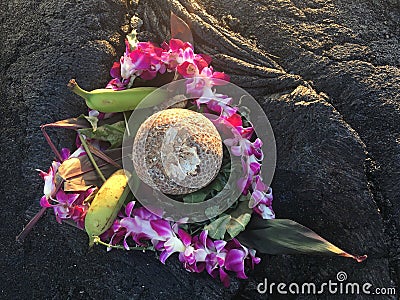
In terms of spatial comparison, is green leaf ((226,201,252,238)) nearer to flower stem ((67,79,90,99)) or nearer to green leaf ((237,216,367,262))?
green leaf ((237,216,367,262))

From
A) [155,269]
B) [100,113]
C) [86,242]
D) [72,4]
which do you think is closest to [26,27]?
[72,4]

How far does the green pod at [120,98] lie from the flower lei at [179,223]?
0.10ft

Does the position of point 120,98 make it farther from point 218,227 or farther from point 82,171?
point 218,227

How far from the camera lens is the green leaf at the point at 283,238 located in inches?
34.9

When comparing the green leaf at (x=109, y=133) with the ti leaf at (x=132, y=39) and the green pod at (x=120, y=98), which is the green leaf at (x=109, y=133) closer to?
the green pod at (x=120, y=98)

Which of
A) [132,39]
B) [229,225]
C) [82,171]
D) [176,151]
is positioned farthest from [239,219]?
[132,39]

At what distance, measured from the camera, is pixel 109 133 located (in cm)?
96

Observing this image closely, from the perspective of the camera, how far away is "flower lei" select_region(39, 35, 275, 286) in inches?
35.4

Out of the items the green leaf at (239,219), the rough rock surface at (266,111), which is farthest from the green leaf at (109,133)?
the green leaf at (239,219)

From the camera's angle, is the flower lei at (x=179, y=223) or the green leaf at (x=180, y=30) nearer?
the flower lei at (x=179, y=223)

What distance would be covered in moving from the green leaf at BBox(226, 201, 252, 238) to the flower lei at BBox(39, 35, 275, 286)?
15mm

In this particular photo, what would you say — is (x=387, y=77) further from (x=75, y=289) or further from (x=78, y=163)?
(x=75, y=289)

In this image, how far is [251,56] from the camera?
3.46 ft

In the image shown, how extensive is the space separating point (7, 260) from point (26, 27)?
1.56ft
